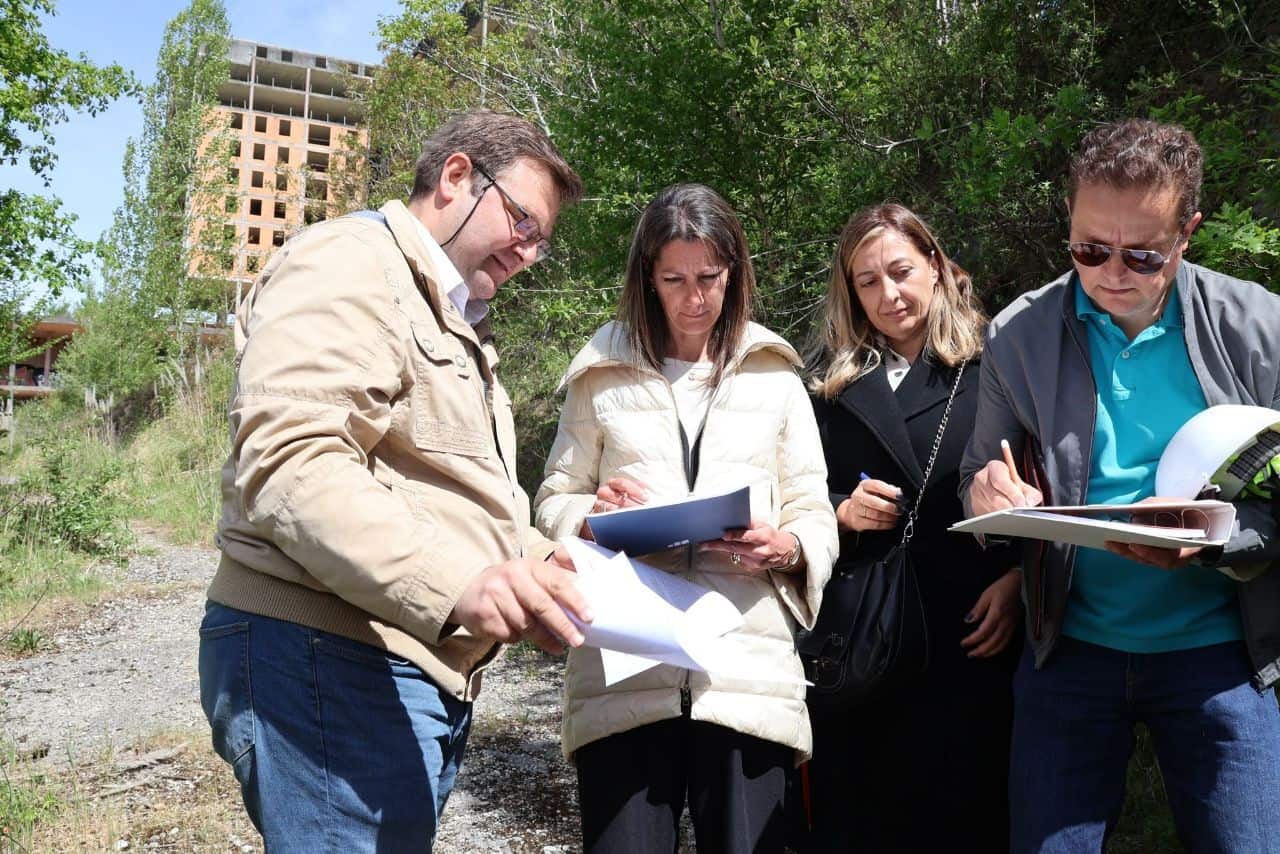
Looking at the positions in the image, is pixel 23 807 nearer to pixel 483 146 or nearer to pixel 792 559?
pixel 792 559

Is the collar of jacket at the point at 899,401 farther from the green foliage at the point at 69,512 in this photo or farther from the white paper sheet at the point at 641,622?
the green foliage at the point at 69,512

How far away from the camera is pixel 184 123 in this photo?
25078 millimetres

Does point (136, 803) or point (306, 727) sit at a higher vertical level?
point (306, 727)

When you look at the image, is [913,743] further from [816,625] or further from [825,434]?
[825,434]

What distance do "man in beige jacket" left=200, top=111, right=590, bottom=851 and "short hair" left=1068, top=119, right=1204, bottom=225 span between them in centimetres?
127

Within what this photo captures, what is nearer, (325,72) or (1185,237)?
(1185,237)

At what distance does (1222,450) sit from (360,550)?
4.69 feet

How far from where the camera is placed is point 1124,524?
165 cm

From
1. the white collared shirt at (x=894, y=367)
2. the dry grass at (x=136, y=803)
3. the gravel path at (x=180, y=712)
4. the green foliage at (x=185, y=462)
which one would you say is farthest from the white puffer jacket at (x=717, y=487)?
the green foliage at (x=185, y=462)

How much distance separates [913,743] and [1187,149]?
5.25 feet

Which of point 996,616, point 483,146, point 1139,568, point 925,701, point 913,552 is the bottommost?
point 925,701

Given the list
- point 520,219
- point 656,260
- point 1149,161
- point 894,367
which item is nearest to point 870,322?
point 894,367

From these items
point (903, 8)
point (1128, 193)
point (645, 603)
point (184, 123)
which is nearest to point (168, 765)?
point (645, 603)

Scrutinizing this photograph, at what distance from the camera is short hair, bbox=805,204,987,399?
291 cm
